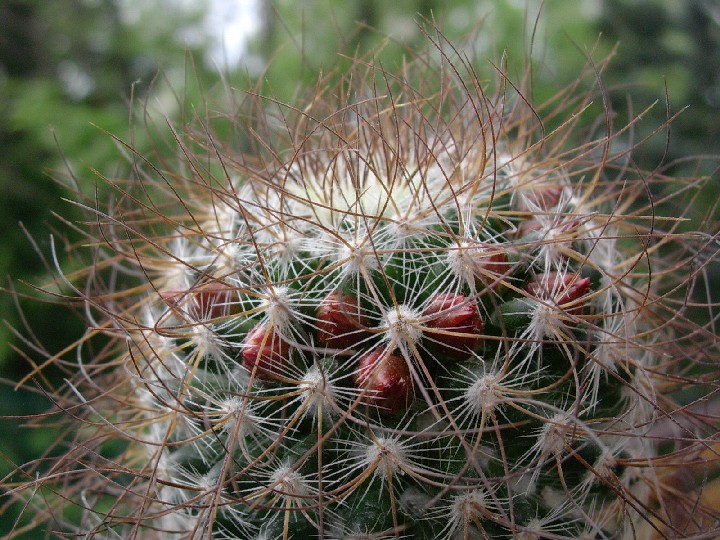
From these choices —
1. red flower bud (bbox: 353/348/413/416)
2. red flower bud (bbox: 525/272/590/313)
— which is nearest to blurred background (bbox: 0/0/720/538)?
red flower bud (bbox: 525/272/590/313)

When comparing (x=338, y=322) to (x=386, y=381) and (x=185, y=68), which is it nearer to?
(x=386, y=381)

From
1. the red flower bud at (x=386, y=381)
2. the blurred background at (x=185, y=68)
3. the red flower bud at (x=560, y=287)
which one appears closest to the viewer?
the red flower bud at (x=386, y=381)

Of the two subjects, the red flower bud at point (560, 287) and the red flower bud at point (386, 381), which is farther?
the red flower bud at point (560, 287)

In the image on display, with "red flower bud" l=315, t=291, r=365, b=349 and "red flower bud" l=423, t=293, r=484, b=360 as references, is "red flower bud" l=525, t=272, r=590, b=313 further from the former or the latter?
"red flower bud" l=315, t=291, r=365, b=349

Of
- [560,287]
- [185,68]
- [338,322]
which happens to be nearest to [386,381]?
[338,322]

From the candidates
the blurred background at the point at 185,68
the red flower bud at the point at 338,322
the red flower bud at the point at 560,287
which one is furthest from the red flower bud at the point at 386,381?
the blurred background at the point at 185,68

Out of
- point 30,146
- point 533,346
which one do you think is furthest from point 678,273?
point 30,146

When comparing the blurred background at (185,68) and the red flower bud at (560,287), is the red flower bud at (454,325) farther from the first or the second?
the blurred background at (185,68)

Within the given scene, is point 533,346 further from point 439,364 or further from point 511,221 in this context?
point 511,221
